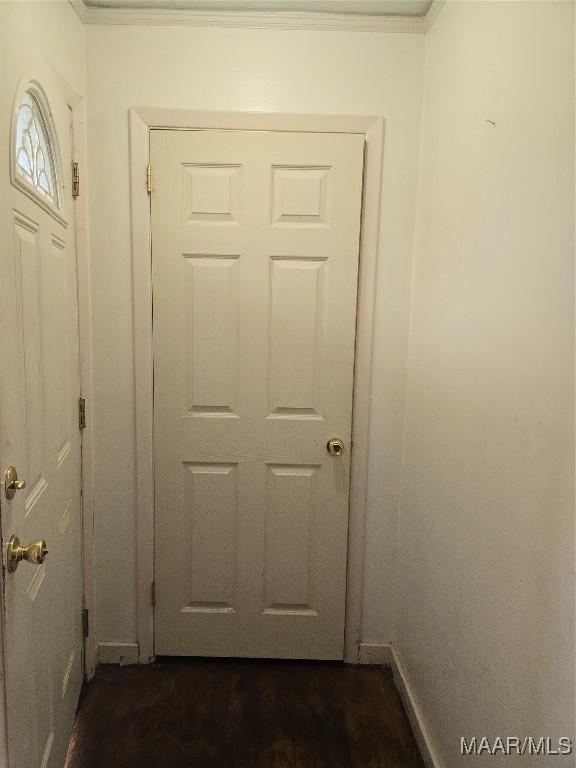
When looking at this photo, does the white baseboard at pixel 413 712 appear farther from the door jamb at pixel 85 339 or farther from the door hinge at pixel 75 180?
the door hinge at pixel 75 180

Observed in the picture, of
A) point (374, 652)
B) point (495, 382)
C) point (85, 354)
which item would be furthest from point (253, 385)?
point (374, 652)

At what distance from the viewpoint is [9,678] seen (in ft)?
3.00

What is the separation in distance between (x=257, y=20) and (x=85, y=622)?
2.27m

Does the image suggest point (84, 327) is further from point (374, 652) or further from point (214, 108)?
point (374, 652)

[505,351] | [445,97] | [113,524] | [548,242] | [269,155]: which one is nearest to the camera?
[548,242]

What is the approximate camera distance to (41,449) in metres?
1.17

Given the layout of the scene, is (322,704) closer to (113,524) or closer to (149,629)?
(149,629)

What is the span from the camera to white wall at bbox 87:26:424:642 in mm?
1549

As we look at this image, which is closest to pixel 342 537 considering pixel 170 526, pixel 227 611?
pixel 227 611

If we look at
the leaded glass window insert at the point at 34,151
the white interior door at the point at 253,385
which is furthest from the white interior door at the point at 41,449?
the white interior door at the point at 253,385

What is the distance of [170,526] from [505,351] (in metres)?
1.37

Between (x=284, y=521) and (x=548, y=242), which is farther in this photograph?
(x=284, y=521)

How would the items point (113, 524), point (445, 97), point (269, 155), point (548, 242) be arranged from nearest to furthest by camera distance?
1. point (548, 242)
2. point (445, 97)
3. point (269, 155)
4. point (113, 524)

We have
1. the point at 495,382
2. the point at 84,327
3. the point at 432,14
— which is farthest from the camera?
the point at 84,327
